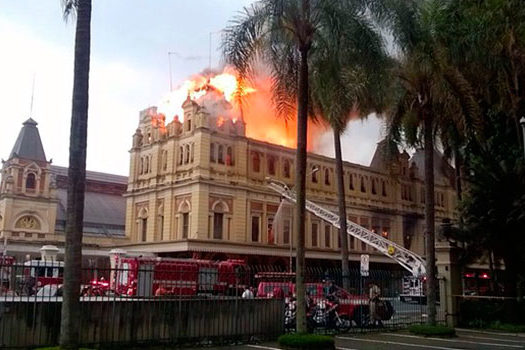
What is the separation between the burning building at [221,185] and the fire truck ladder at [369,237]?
5.23ft

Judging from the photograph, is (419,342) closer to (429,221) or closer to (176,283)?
(429,221)

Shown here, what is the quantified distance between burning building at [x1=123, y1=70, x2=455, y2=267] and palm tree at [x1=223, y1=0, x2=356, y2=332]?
2882 cm

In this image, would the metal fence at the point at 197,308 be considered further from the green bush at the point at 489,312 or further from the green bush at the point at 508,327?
the green bush at the point at 508,327

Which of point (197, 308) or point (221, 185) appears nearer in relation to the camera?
point (197, 308)

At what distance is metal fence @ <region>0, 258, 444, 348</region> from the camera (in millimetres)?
15547

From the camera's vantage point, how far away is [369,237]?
54.2 metres

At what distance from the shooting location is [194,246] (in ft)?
163

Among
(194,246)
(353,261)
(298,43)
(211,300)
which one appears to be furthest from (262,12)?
(353,261)

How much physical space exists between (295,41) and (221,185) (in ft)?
113

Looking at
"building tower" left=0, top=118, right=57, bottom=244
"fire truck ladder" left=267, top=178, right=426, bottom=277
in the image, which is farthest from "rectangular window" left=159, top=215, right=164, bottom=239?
"building tower" left=0, top=118, right=57, bottom=244

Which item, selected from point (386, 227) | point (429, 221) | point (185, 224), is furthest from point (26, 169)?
point (429, 221)

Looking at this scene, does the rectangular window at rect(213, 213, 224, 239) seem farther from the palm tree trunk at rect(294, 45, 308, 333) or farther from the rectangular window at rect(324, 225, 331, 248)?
the palm tree trunk at rect(294, 45, 308, 333)

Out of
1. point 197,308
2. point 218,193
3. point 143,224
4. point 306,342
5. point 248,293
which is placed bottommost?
point 306,342

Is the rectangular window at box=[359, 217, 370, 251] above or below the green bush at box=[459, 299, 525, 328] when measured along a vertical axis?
above
